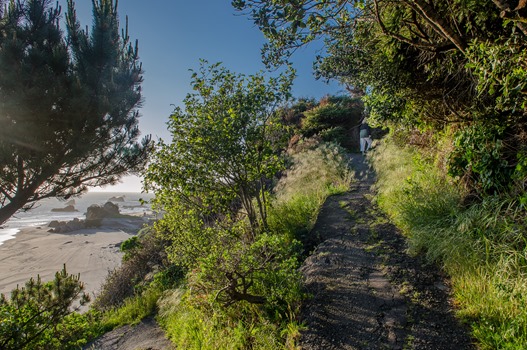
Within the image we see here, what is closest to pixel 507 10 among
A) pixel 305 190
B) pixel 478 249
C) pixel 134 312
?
pixel 478 249

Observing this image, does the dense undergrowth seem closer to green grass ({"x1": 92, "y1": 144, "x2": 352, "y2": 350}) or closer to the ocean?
green grass ({"x1": 92, "y1": 144, "x2": 352, "y2": 350})

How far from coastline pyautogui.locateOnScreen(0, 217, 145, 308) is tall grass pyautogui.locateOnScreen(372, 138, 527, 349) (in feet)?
37.1

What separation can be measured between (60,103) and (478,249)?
9111 millimetres

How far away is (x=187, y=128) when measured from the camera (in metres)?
4.28

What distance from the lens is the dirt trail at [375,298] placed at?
7.15ft

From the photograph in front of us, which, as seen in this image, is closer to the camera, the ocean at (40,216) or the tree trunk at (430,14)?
the tree trunk at (430,14)

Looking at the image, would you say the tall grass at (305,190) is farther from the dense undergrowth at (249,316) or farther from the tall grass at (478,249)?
the tall grass at (478,249)

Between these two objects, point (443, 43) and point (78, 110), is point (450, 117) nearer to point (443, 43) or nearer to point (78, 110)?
point (443, 43)

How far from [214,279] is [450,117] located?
14.4ft

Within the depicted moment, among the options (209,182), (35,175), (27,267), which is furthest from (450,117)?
(27,267)

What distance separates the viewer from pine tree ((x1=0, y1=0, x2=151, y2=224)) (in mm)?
6047

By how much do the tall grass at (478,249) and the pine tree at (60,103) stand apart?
8018 millimetres

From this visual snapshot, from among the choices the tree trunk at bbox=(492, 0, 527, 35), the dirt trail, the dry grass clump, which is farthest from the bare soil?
the dry grass clump

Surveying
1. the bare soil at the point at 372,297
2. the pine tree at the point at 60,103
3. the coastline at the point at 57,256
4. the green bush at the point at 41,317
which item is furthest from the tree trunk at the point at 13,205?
the coastline at the point at 57,256
